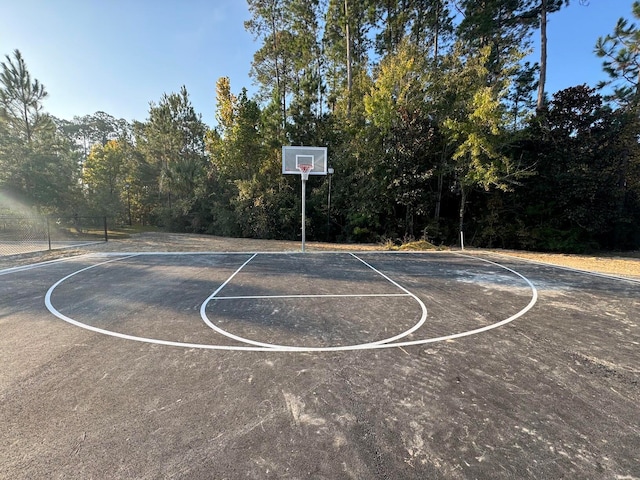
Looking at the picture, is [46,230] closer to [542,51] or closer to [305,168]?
[305,168]

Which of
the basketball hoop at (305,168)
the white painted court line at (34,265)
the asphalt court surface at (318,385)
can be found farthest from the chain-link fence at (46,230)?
the asphalt court surface at (318,385)

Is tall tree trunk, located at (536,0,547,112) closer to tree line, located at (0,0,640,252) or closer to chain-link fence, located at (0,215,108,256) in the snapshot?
tree line, located at (0,0,640,252)

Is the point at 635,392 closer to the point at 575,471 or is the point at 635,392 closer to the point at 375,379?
the point at 575,471

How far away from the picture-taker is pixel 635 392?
2.58 m

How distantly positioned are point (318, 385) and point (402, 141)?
1355cm

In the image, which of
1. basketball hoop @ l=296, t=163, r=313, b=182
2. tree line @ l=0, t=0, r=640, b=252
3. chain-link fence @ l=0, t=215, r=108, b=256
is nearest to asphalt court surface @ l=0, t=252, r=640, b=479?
basketball hoop @ l=296, t=163, r=313, b=182

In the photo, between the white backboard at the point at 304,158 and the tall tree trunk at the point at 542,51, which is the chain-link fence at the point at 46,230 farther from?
the tall tree trunk at the point at 542,51

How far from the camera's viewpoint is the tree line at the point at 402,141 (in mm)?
13242

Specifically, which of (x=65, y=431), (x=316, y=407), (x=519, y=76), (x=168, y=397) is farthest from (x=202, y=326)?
(x=519, y=76)

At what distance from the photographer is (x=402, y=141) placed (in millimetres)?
13922

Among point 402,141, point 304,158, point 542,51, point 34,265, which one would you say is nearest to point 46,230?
point 34,265

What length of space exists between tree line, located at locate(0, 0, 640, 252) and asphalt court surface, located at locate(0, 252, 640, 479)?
1019 cm

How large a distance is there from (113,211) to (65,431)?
22.6 metres

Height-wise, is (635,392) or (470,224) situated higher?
(470,224)
